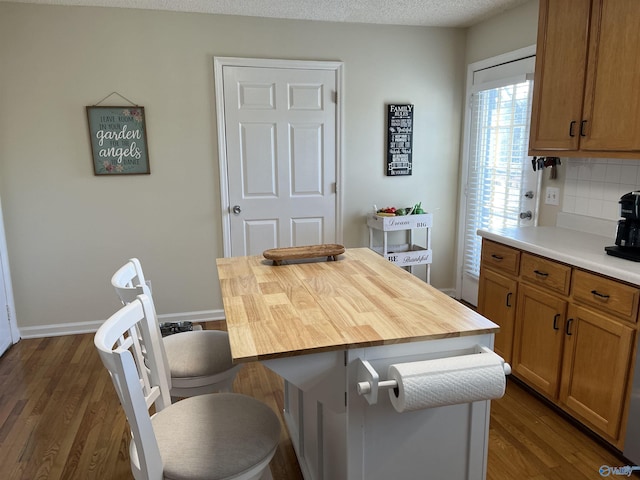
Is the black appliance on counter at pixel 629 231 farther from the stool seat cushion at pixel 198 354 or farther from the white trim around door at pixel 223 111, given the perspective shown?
the white trim around door at pixel 223 111

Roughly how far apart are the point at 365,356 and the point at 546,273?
150 cm

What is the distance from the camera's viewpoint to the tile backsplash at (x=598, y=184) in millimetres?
2627

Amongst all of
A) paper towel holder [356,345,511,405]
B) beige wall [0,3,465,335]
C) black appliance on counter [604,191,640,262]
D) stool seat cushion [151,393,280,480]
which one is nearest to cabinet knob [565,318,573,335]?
black appliance on counter [604,191,640,262]

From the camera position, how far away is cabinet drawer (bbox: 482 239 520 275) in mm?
2678

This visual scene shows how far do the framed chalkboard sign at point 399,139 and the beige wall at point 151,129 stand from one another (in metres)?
0.08

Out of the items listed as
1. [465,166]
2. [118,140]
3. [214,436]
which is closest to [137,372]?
[214,436]

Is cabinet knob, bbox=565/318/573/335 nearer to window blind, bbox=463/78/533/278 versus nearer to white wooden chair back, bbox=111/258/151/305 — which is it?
window blind, bbox=463/78/533/278

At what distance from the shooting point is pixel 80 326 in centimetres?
369

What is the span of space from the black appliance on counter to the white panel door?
7.20 feet

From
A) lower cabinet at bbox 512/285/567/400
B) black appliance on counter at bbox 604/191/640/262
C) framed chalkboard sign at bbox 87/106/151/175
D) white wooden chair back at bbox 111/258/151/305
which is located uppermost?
framed chalkboard sign at bbox 87/106/151/175

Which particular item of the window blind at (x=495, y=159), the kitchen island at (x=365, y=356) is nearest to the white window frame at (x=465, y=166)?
the window blind at (x=495, y=159)

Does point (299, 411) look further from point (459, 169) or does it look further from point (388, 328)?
point (459, 169)

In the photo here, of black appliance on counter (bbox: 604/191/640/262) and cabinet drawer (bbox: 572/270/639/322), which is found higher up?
black appliance on counter (bbox: 604/191/640/262)

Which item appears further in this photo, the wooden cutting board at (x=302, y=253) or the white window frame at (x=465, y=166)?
the white window frame at (x=465, y=166)
